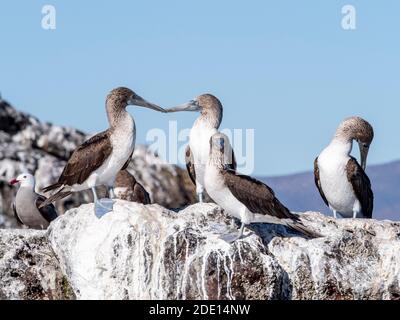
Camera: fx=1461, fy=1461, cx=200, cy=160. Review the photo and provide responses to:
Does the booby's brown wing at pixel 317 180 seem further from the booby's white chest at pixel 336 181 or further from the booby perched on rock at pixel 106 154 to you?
the booby perched on rock at pixel 106 154

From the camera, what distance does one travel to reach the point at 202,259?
23.4 m

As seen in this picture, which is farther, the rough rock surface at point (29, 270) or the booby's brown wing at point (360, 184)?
the booby's brown wing at point (360, 184)

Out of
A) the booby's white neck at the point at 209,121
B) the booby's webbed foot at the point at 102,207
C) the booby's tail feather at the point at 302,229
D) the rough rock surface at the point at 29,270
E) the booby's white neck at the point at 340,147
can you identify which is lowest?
the rough rock surface at the point at 29,270

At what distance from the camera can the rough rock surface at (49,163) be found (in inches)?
1535

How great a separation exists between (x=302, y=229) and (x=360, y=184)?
9.29 feet

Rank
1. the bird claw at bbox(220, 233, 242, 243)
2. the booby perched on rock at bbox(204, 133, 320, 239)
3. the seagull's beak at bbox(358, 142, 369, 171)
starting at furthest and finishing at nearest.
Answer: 1. the seagull's beak at bbox(358, 142, 369, 171)
2. the booby perched on rock at bbox(204, 133, 320, 239)
3. the bird claw at bbox(220, 233, 242, 243)

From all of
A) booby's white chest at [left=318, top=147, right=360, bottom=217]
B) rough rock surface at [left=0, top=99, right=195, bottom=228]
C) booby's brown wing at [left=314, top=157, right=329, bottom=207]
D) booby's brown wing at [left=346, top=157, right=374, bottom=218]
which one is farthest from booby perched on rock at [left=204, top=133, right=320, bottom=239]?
rough rock surface at [left=0, top=99, right=195, bottom=228]

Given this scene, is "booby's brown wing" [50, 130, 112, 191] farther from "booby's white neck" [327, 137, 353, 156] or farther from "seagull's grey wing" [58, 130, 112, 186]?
"booby's white neck" [327, 137, 353, 156]

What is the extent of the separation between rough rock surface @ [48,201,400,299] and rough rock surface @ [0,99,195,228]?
13700 millimetres

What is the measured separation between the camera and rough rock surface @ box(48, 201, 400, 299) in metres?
23.4

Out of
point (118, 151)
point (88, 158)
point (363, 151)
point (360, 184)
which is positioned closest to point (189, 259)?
point (118, 151)

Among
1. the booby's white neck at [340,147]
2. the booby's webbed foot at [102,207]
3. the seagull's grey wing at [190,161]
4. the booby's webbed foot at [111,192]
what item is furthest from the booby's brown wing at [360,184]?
the booby's webbed foot at [102,207]

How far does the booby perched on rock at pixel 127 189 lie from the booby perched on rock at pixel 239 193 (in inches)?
133
